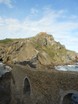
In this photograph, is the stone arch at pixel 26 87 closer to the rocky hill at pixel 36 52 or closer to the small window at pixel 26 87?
the small window at pixel 26 87

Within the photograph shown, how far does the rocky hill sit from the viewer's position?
340ft

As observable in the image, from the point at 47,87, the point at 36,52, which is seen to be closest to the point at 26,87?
the point at 47,87

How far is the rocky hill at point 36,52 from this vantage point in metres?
104

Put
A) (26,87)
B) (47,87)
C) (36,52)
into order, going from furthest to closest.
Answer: (36,52) < (26,87) < (47,87)

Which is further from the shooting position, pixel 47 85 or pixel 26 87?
pixel 26 87

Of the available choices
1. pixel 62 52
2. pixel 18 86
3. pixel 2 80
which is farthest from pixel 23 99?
pixel 62 52

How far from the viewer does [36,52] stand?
363 feet

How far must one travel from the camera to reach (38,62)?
10625 centimetres

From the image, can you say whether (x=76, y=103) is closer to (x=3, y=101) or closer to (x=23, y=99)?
(x=23, y=99)

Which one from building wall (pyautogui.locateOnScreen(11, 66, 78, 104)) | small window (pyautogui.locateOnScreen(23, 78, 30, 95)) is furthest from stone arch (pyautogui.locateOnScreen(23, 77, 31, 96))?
building wall (pyautogui.locateOnScreen(11, 66, 78, 104))

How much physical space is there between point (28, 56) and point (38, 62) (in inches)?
239

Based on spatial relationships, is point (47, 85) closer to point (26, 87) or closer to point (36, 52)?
point (26, 87)

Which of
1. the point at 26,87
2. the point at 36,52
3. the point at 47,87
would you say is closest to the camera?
the point at 47,87

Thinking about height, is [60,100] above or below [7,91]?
above
